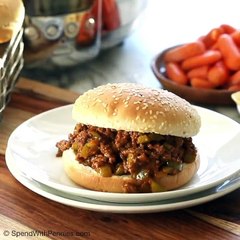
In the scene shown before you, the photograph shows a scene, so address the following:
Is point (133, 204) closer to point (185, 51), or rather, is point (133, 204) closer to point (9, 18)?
point (9, 18)

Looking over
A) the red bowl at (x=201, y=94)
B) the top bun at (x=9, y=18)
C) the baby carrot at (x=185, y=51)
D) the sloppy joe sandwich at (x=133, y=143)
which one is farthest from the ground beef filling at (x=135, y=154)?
the baby carrot at (x=185, y=51)

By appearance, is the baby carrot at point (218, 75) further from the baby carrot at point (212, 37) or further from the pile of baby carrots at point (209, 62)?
the baby carrot at point (212, 37)

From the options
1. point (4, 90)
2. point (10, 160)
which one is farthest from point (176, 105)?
point (4, 90)

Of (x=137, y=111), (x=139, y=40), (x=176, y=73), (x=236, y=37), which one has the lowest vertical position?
(x=139, y=40)

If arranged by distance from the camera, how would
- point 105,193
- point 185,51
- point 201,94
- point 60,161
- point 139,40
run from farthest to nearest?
point 139,40
point 185,51
point 201,94
point 60,161
point 105,193

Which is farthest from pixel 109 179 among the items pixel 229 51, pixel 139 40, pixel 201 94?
pixel 139 40

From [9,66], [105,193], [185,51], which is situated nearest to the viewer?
[105,193]
